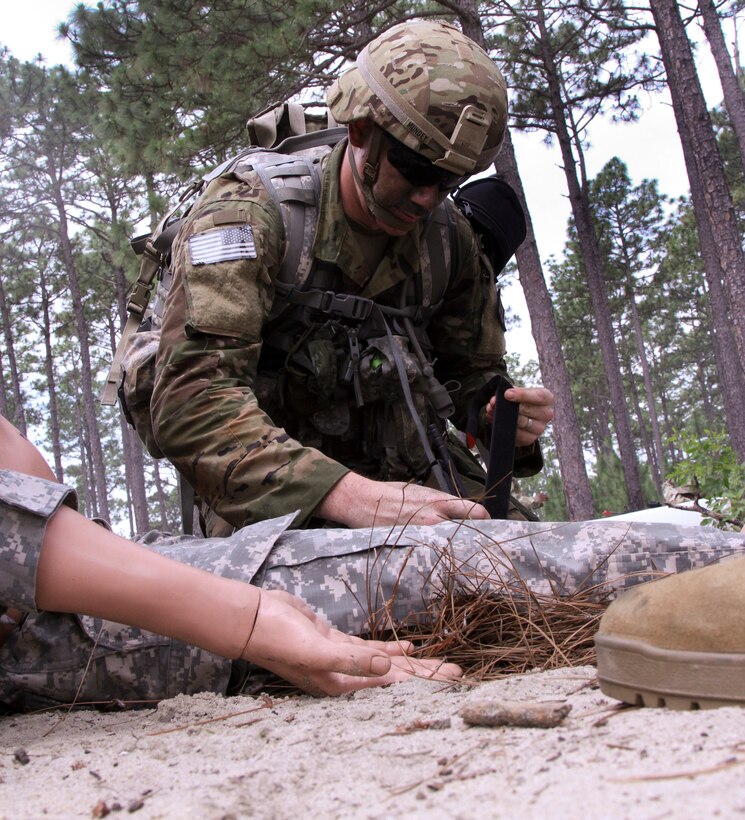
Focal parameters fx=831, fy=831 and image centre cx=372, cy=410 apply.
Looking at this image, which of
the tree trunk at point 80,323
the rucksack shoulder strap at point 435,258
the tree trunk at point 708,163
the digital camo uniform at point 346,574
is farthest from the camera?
the tree trunk at point 80,323

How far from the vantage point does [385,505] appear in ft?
7.39

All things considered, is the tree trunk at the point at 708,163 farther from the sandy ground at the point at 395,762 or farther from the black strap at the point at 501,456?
the sandy ground at the point at 395,762

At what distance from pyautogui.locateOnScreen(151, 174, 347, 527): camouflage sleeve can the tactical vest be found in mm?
140

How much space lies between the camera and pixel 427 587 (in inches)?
75.1

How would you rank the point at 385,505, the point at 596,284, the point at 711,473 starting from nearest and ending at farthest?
the point at 385,505 < the point at 711,473 < the point at 596,284

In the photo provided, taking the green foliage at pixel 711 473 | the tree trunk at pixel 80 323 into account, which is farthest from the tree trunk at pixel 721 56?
the tree trunk at pixel 80 323

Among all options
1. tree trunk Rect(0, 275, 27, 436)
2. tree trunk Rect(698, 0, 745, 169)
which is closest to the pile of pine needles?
tree trunk Rect(698, 0, 745, 169)

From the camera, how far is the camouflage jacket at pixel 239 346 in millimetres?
2334

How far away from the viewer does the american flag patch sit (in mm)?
2486

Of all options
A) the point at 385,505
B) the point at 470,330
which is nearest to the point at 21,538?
the point at 385,505

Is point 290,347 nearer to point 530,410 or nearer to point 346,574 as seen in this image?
point 530,410

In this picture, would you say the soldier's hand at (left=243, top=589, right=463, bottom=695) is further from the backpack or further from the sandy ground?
the backpack

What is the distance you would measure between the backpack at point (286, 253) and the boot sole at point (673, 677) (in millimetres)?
1815

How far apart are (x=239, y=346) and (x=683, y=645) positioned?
168cm
